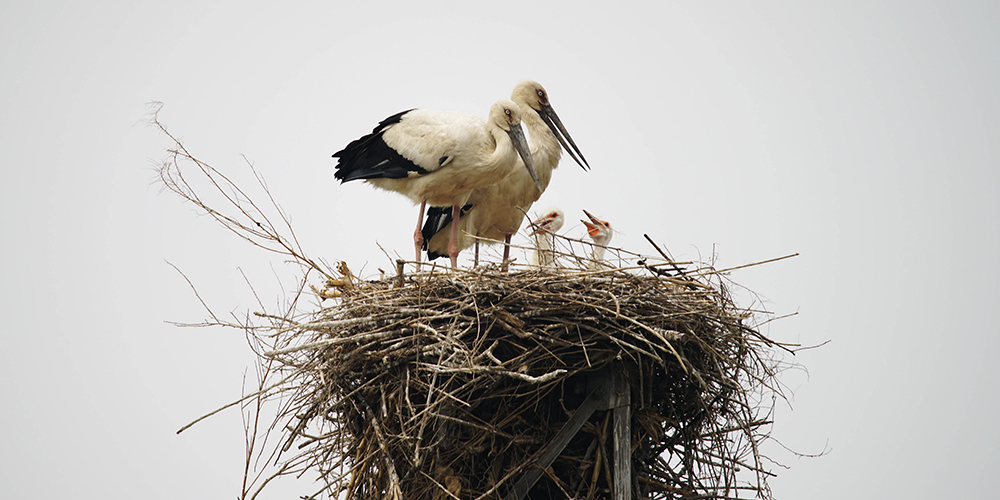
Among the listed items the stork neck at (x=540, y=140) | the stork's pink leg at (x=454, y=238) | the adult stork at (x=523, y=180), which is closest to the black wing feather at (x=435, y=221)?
the adult stork at (x=523, y=180)

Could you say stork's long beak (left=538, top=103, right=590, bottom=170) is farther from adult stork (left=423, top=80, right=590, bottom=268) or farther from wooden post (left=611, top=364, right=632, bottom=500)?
wooden post (left=611, top=364, right=632, bottom=500)

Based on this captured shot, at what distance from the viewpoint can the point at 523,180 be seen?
805cm

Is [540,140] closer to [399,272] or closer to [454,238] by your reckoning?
[454,238]

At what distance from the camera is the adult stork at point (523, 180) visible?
8.09 meters

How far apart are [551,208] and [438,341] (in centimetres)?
302

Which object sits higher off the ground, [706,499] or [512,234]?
[512,234]

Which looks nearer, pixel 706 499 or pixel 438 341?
pixel 438 341

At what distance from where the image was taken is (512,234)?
8.64 metres

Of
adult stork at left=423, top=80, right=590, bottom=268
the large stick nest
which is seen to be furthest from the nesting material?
adult stork at left=423, top=80, right=590, bottom=268

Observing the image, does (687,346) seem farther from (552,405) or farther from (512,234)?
(512,234)

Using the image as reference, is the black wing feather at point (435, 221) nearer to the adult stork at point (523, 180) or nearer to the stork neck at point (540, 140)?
the adult stork at point (523, 180)

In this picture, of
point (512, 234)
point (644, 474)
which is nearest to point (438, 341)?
point (644, 474)

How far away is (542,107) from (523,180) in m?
0.75

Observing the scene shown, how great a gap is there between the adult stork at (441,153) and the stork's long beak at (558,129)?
2.07ft
